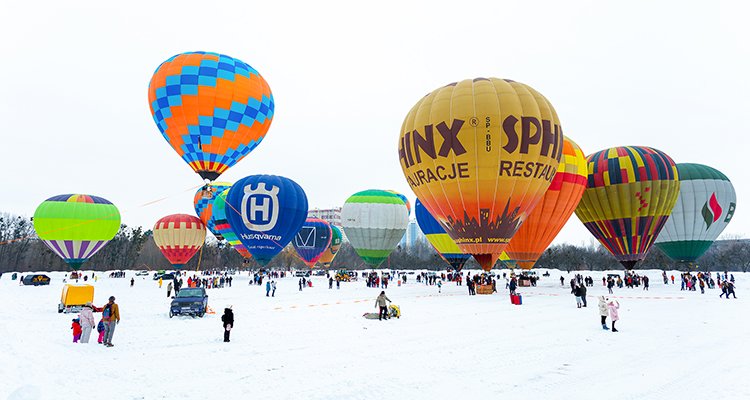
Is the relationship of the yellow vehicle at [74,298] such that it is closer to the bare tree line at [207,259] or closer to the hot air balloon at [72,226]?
the hot air balloon at [72,226]

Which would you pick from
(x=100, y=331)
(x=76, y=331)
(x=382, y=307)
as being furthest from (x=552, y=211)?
(x=76, y=331)

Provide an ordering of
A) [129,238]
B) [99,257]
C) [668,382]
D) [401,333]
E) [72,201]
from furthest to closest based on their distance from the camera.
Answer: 1. [129,238]
2. [99,257]
3. [72,201]
4. [401,333]
5. [668,382]

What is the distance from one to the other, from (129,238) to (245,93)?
90326 mm

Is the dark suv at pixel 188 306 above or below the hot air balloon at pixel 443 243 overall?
below

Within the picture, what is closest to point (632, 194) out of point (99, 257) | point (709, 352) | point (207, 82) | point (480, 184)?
point (480, 184)

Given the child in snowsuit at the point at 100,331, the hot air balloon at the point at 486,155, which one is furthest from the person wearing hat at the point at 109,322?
the hot air balloon at the point at 486,155

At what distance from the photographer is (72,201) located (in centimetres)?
4056

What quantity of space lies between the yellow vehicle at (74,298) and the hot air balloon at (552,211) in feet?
78.0

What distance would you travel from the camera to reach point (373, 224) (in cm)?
4497

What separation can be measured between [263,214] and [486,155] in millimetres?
17932

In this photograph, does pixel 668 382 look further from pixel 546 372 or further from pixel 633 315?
pixel 633 315

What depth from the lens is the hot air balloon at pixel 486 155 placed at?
68.9 feet

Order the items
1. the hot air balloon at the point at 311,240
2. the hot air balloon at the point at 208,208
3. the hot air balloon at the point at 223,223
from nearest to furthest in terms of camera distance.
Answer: the hot air balloon at the point at 223,223 < the hot air balloon at the point at 208,208 < the hot air balloon at the point at 311,240

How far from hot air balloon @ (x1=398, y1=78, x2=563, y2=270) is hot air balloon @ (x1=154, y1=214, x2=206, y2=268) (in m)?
38.1
